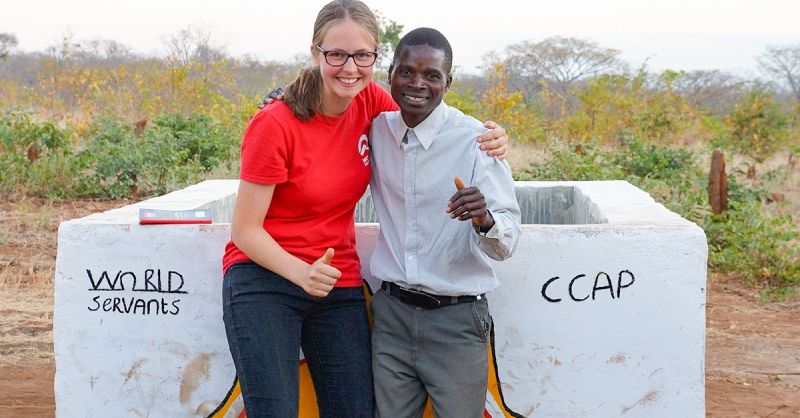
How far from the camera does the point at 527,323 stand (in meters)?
2.95

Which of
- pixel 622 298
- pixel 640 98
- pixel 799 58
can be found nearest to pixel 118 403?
pixel 622 298

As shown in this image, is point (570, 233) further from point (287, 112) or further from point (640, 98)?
point (640, 98)

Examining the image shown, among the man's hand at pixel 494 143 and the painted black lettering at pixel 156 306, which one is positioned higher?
the man's hand at pixel 494 143

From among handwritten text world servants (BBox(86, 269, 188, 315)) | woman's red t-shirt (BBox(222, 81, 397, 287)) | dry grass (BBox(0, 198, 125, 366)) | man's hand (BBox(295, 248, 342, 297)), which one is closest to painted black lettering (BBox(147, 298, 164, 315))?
handwritten text world servants (BBox(86, 269, 188, 315))

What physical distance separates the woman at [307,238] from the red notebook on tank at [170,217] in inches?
15.0

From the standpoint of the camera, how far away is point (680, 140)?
10.9 metres

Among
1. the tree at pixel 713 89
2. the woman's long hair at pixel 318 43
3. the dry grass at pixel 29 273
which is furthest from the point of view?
the tree at pixel 713 89

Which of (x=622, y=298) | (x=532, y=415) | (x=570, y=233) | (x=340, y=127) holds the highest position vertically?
(x=340, y=127)

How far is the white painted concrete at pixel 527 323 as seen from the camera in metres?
2.89

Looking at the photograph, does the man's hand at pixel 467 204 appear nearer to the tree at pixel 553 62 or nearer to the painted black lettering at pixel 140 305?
the painted black lettering at pixel 140 305

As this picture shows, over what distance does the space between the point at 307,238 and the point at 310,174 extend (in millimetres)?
182

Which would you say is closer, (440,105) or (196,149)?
(440,105)

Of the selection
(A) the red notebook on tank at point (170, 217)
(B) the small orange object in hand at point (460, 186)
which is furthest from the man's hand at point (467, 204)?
(A) the red notebook on tank at point (170, 217)

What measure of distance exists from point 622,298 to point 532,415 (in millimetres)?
475
